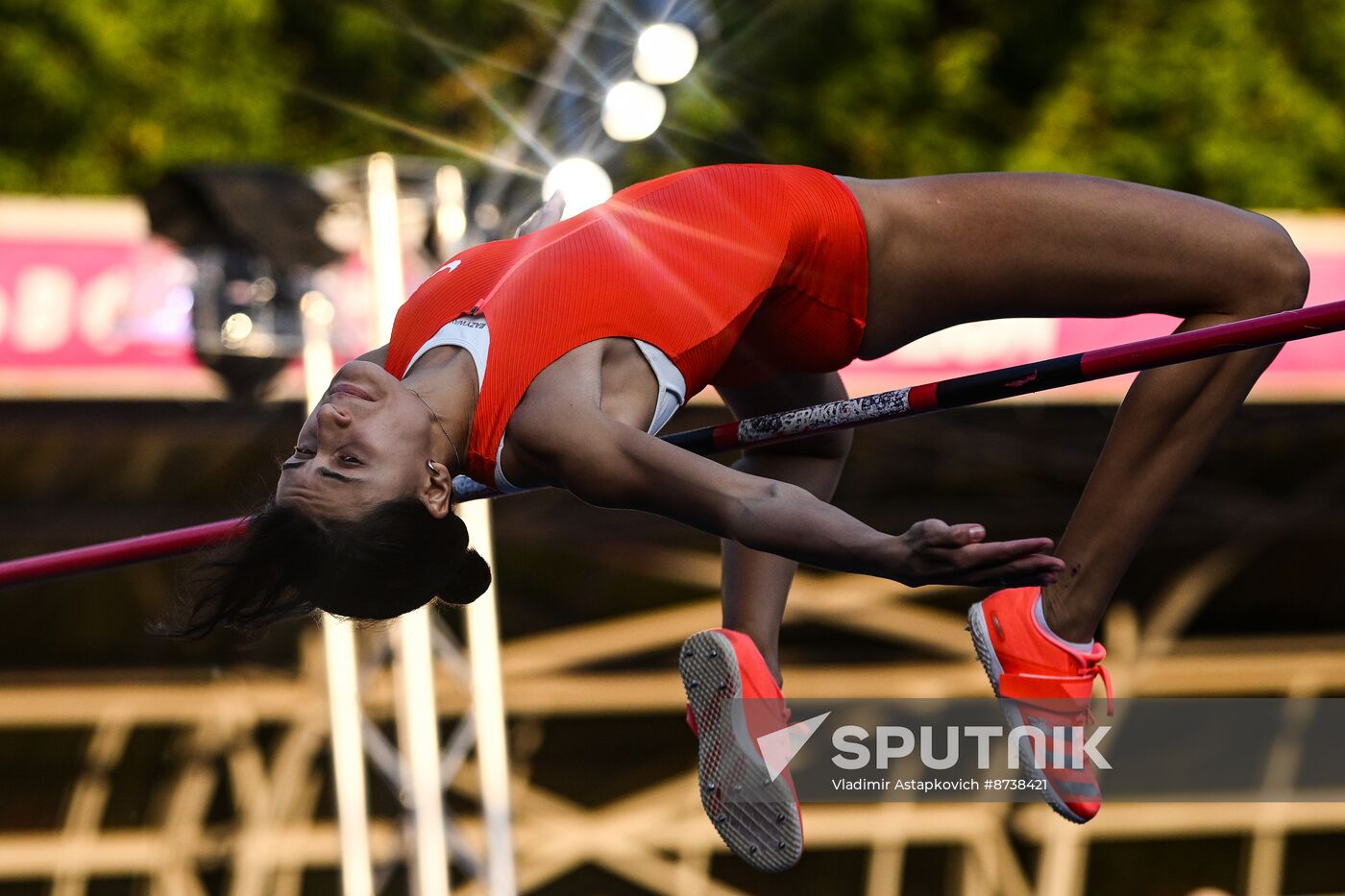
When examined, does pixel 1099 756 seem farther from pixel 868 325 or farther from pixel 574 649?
pixel 574 649

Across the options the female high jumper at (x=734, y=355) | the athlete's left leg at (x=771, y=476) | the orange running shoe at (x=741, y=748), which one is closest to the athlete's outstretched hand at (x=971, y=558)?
the female high jumper at (x=734, y=355)

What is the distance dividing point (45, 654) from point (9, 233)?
232 cm

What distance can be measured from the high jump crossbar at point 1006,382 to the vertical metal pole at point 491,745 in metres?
2.44

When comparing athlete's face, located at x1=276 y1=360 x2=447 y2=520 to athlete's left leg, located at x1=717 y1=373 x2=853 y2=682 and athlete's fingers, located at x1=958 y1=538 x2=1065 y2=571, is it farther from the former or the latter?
athlete's fingers, located at x1=958 y1=538 x2=1065 y2=571

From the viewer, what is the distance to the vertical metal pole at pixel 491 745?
17.3ft

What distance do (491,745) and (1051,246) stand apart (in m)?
3.27

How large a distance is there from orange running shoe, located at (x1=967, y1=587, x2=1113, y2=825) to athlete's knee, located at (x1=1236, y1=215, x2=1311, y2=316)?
1.82 ft

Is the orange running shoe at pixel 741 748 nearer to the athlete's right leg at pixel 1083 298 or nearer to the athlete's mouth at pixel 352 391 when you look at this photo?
the athlete's right leg at pixel 1083 298

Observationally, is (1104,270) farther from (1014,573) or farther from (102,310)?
(102,310)

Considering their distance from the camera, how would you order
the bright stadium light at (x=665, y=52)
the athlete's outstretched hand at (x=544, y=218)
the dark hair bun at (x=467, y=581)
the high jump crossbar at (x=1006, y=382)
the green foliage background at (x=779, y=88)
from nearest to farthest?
the high jump crossbar at (x=1006, y=382) < the dark hair bun at (x=467, y=581) < the athlete's outstretched hand at (x=544, y=218) < the bright stadium light at (x=665, y=52) < the green foliage background at (x=779, y=88)

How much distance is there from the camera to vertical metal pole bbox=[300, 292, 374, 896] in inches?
210

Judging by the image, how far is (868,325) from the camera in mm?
2584

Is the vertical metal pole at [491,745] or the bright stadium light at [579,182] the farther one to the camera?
the vertical metal pole at [491,745]

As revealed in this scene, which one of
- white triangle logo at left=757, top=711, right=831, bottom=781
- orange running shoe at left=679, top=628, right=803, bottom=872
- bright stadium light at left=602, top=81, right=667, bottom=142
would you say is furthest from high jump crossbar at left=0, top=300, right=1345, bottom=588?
bright stadium light at left=602, top=81, right=667, bottom=142
